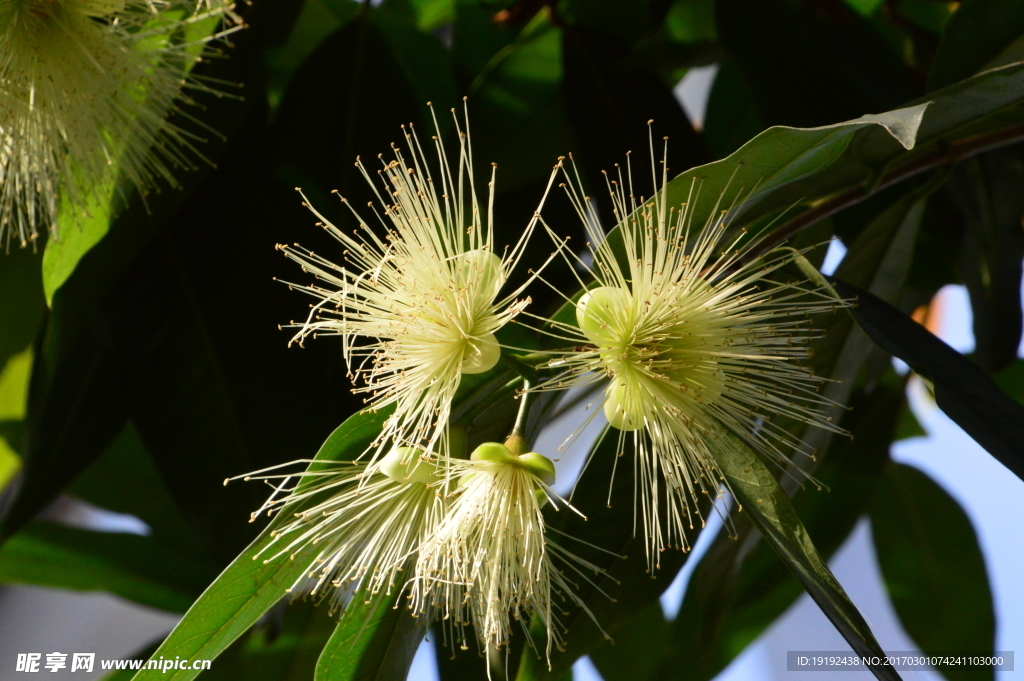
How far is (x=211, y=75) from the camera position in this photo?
2.84 feet

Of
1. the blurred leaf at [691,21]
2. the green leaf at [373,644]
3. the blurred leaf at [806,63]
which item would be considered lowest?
the green leaf at [373,644]

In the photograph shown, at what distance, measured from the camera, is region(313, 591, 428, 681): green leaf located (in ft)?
2.03

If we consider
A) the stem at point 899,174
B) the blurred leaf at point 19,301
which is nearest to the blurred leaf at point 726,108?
the stem at point 899,174

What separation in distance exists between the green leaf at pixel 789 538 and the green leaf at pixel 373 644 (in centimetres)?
27

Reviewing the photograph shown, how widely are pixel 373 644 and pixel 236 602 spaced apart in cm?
11

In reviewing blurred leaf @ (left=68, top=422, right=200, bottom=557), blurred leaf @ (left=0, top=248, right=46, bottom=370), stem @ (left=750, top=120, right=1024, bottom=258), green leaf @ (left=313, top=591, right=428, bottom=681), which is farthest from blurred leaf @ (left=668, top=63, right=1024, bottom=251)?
blurred leaf @ (left=68, top=422, right=200, bottom=557)

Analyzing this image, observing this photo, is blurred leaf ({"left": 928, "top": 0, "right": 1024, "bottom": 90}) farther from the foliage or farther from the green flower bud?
the green flower bud

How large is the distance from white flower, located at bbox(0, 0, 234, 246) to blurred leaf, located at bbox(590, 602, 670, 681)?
763 millimetres

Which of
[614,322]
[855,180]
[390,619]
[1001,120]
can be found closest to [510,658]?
[390,619]

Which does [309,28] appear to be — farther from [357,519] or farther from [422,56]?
[357,519]

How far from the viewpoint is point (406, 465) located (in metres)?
0.52

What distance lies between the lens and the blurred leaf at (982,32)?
2.35ft

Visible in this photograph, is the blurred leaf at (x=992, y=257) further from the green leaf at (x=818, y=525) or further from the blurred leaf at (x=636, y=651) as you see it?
the blurred leaf at (x=636, y=651)

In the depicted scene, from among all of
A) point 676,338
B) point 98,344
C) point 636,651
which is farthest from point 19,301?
point 636,651
